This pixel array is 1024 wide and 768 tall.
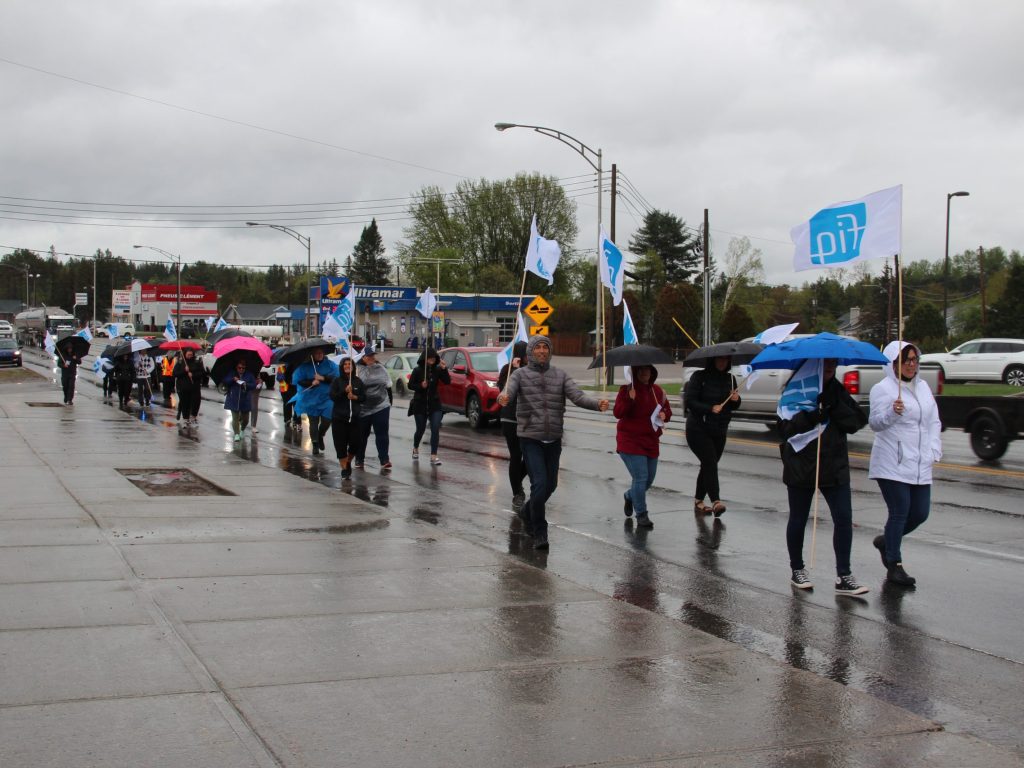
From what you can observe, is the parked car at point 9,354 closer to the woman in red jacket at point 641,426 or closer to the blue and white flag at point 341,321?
the blue and white flag at point 341,321

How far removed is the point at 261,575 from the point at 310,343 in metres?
8.95

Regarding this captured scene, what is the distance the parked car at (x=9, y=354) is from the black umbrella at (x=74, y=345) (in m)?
24.2

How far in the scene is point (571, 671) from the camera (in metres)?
5.23

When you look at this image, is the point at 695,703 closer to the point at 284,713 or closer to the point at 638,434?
the point at 284,713

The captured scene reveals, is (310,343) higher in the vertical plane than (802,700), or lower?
higher

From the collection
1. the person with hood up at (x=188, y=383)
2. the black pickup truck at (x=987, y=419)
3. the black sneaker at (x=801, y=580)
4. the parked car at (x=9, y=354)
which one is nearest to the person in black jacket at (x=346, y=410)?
the black sneaker at (x=801, y=580)

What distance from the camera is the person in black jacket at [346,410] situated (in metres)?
13.5

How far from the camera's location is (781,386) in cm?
1838

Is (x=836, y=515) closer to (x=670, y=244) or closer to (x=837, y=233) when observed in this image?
(x=837, y=233)

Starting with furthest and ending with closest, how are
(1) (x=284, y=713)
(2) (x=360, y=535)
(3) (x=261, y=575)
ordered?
(2) (x=360, y=535)
(3) (x=261, y=575)
(1) (x=284, y=713)

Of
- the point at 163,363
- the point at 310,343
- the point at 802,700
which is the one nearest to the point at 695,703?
the point at 802,700

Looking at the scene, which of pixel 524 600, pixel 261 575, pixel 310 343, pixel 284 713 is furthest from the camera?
pixel 310 343

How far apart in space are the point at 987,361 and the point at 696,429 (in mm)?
28457

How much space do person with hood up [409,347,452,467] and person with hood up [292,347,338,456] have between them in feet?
4.46
